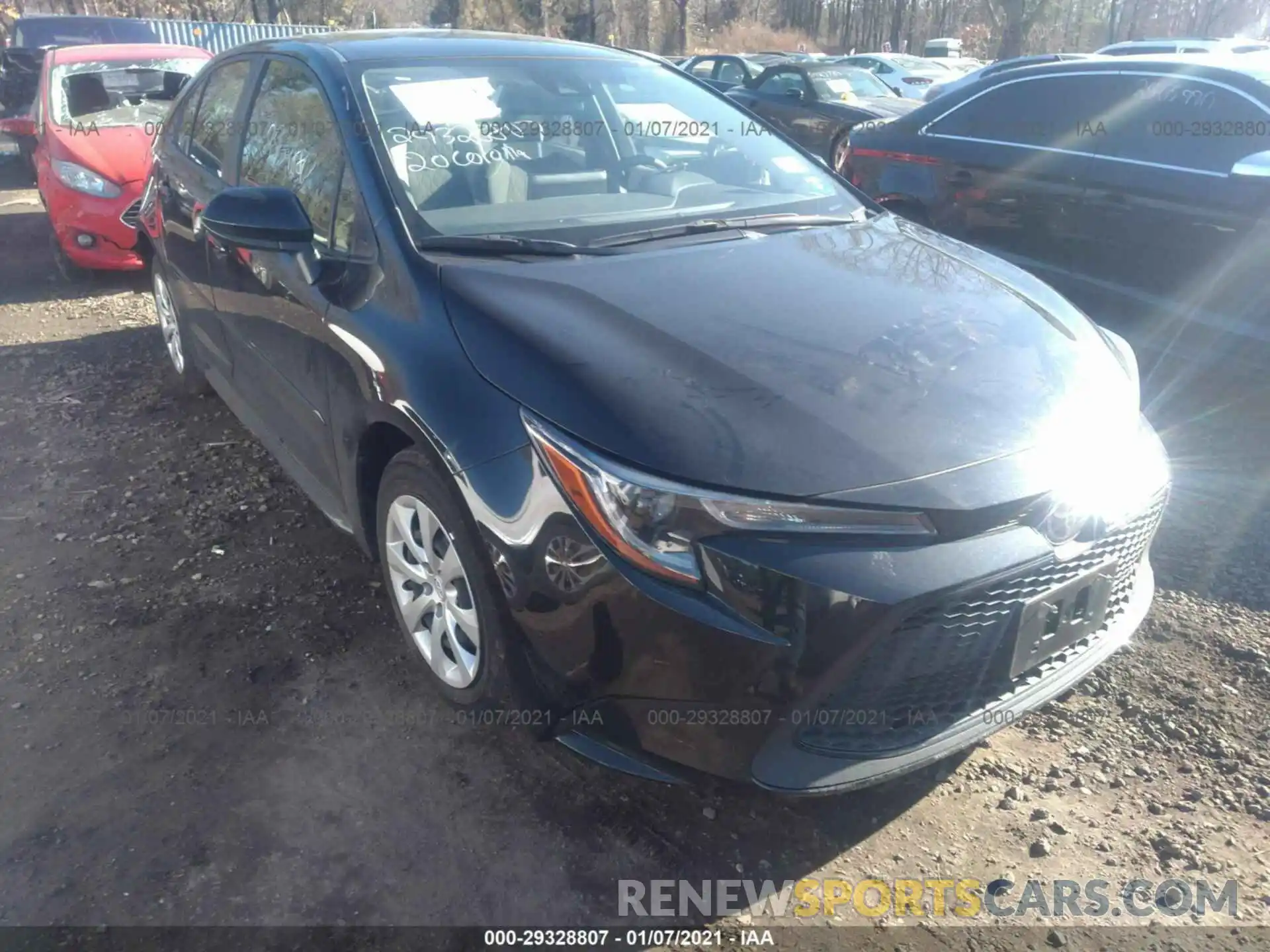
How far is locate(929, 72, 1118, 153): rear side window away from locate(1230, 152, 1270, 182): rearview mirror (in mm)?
847

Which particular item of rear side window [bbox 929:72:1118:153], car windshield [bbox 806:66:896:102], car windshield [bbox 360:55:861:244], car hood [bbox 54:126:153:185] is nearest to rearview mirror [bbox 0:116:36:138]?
car hood [bbox 54:126:153:185]

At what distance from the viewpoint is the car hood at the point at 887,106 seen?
9383 mm

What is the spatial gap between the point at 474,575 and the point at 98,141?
663 cm

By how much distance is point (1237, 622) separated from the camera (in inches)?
124

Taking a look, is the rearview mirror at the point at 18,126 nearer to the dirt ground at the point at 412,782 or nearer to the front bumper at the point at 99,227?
the front bumper at the point at 99,227

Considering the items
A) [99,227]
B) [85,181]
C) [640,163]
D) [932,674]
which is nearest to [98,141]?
[85,181]

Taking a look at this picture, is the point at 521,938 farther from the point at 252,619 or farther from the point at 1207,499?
the point at 1207,499

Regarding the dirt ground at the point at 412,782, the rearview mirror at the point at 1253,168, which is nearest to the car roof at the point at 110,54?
the dirt ground at the point at 412,782

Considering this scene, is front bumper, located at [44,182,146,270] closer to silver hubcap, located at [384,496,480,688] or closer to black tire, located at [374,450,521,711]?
silver hubcap, located at [384,496,480,688]

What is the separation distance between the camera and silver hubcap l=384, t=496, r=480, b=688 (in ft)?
8.20

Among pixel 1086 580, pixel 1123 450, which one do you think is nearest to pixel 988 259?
pixel 1123 450

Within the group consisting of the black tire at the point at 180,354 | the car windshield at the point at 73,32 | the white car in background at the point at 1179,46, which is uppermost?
the car windshield at the point at 73,32

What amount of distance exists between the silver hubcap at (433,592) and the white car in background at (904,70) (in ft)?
58.0

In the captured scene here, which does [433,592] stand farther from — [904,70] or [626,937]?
[904,70]
